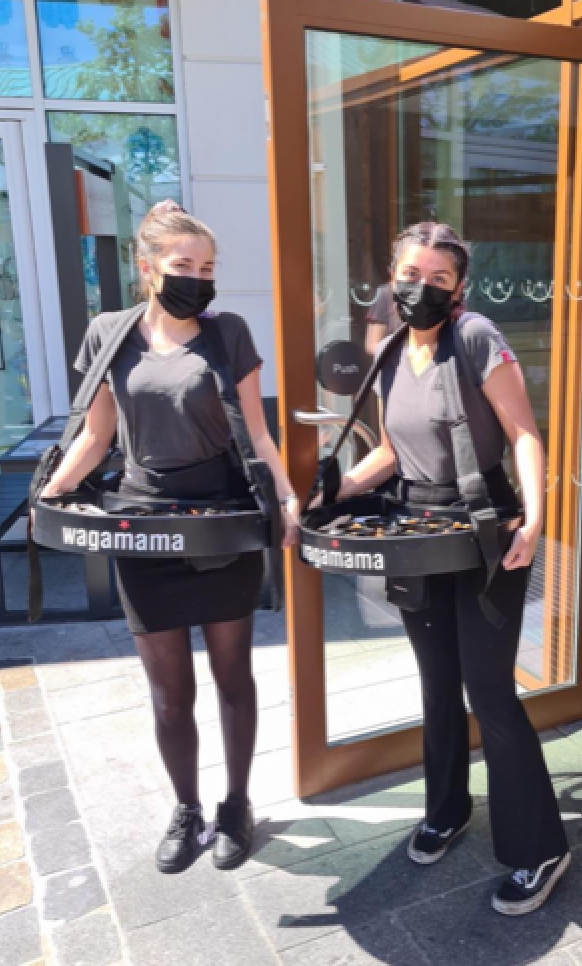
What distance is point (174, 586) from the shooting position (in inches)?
83.1

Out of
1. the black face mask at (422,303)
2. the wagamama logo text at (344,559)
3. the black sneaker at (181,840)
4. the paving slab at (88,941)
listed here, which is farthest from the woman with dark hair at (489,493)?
the paving slab at (88,941)

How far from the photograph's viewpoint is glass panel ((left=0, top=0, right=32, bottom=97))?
4.65 meters

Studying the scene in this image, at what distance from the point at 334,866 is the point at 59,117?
4.37 meters

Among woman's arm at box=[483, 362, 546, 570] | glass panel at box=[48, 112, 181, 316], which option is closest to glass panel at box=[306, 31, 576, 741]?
woman's arm at box=[483, 362, 546, 570]

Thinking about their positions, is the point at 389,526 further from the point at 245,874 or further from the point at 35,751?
the point at 35,751

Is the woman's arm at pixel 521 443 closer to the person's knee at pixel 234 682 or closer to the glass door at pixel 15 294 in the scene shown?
the person's knee at pixel 234 682

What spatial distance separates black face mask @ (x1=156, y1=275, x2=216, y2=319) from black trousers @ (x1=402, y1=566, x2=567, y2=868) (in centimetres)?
90

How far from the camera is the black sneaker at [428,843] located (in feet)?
7.50

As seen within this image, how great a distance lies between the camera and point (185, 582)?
2115mm

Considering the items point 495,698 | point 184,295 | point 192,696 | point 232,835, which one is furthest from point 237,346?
point 232,835

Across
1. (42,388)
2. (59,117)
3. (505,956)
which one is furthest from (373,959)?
(59,117)

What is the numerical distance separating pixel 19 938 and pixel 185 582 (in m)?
1.00

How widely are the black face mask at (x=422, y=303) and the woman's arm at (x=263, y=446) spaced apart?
41 centimetres

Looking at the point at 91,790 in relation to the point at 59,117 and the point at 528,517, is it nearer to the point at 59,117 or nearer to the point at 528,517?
the point at 528,517
